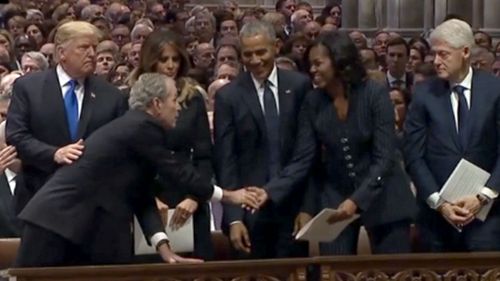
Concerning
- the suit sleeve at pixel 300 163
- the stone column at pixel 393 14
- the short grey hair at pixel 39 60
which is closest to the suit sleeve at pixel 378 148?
the suit sleeve at pixel 300 163

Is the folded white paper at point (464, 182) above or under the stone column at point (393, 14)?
above

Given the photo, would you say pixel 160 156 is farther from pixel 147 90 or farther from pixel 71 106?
pixel 71 106

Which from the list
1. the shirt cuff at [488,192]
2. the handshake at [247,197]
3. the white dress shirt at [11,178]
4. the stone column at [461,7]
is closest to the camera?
the handshake at [247,197]

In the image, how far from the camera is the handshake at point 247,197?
10.9 m

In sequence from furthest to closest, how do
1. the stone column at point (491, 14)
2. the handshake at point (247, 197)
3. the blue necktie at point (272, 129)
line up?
the stone column at point (491, 14)
the blue necktie at point (272, 129)
the handshake at point (247, 197)

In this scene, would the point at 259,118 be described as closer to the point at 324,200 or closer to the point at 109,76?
the point at 324,200

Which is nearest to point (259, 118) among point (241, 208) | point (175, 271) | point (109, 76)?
point (241, 208)

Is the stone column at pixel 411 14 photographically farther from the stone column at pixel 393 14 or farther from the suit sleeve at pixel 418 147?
the suit sleeve at pixel 418 147

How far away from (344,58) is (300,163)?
627 millimetres

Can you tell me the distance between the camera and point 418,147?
36.9ft

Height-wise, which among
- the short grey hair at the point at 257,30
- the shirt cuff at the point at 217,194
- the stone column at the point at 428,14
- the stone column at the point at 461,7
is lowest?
the stone column at the point at 428,14

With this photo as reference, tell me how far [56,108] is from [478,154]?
2.33 m

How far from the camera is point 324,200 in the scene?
11.2 metres

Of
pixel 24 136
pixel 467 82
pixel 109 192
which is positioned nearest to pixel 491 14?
pixel 467 82
